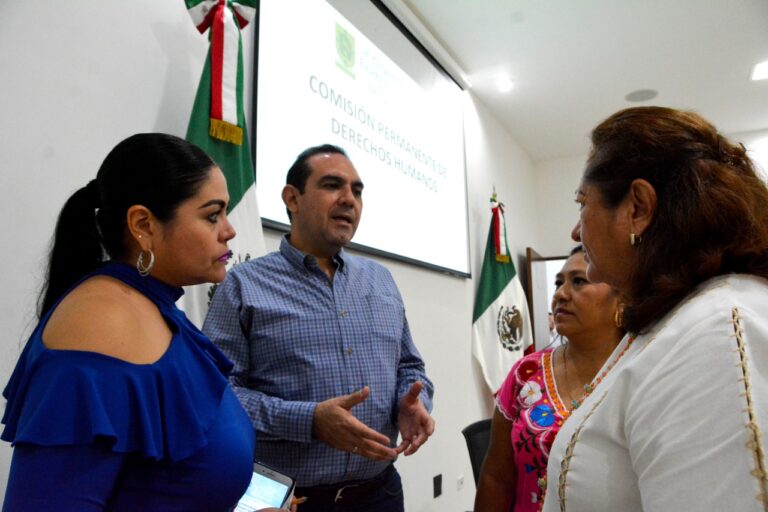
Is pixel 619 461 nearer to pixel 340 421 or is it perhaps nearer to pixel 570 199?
pixel 340 421

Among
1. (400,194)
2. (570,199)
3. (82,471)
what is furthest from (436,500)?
(570,199)

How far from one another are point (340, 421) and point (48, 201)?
3.04 feet

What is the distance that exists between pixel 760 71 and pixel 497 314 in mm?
2900

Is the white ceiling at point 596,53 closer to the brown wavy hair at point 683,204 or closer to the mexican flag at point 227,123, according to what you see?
the mexican flag at point 227,123

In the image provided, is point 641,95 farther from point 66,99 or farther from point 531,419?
point 66,99

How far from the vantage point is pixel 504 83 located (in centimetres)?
444

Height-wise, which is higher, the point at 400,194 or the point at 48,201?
the point at 400,194

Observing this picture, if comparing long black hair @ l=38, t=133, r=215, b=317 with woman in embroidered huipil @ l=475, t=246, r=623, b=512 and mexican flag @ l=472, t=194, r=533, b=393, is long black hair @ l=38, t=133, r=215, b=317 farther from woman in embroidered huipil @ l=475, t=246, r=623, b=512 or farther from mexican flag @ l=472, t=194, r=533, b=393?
mexican flag @ l=472, t=194, r=533, b=393

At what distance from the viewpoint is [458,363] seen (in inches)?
142

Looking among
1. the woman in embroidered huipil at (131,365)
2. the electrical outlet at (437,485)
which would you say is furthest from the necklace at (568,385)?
the electrical outlet at (437,485)

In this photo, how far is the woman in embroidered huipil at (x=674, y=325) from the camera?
0.57 m

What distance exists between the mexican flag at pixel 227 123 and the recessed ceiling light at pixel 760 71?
422 cm

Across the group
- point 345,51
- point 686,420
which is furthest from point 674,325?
point 345,51

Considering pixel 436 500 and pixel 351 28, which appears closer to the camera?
pixel 351 28
